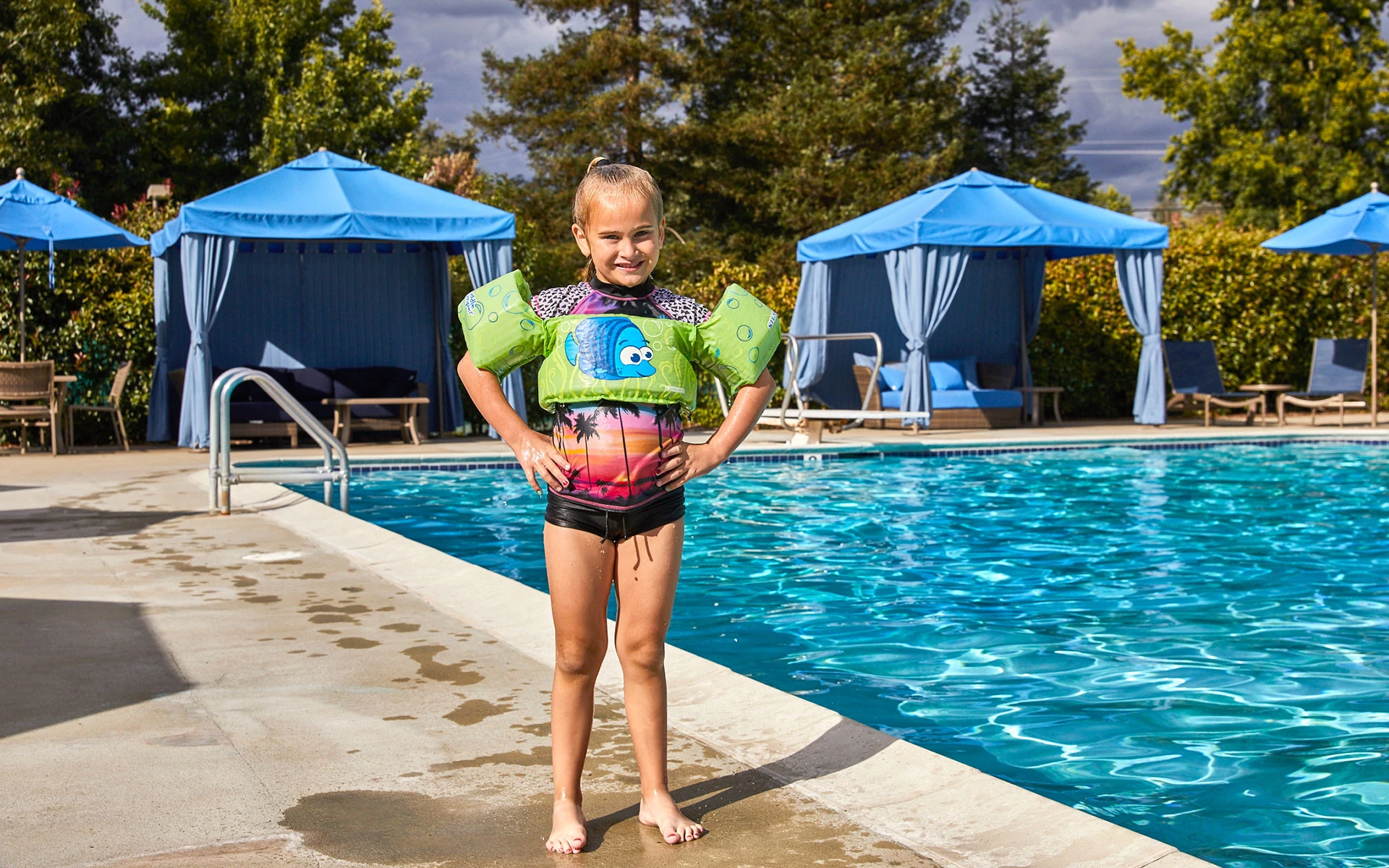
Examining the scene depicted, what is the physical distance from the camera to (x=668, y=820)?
91.7 inches

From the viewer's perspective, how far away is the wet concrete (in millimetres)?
2281

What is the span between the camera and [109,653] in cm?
381

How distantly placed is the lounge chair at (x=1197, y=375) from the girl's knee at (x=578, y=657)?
13586 mm

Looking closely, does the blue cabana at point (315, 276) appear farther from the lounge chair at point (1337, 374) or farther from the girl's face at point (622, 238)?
the girl's face at point (622, 238)

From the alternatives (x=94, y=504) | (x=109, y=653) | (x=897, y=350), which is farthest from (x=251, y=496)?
(x=897, y=350)

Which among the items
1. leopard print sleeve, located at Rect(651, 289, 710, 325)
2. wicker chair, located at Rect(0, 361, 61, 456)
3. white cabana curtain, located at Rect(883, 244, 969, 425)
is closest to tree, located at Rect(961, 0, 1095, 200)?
white cabana curtain, located at Rect(883, 244, 969, 425)

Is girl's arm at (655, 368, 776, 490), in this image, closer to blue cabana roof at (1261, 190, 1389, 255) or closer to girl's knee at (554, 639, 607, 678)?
girl's knee at (554, 639, 607, 678)

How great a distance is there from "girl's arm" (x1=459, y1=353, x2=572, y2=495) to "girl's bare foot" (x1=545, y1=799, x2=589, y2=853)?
0.57 meters

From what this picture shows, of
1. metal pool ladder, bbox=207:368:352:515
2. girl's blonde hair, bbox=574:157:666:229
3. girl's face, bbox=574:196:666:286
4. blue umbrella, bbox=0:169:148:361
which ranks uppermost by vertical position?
blue umbrella, bbox=0:169:148:361

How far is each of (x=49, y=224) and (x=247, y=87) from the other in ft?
64.7

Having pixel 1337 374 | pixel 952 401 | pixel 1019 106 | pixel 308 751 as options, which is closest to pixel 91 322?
pixel 952 401

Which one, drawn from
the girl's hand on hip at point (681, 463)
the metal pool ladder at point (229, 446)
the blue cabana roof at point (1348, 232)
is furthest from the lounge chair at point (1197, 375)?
the girl's hand on hip at point (681, 463)

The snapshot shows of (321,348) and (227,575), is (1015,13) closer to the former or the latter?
(321,348)

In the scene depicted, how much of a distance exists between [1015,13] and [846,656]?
39.4 metres
